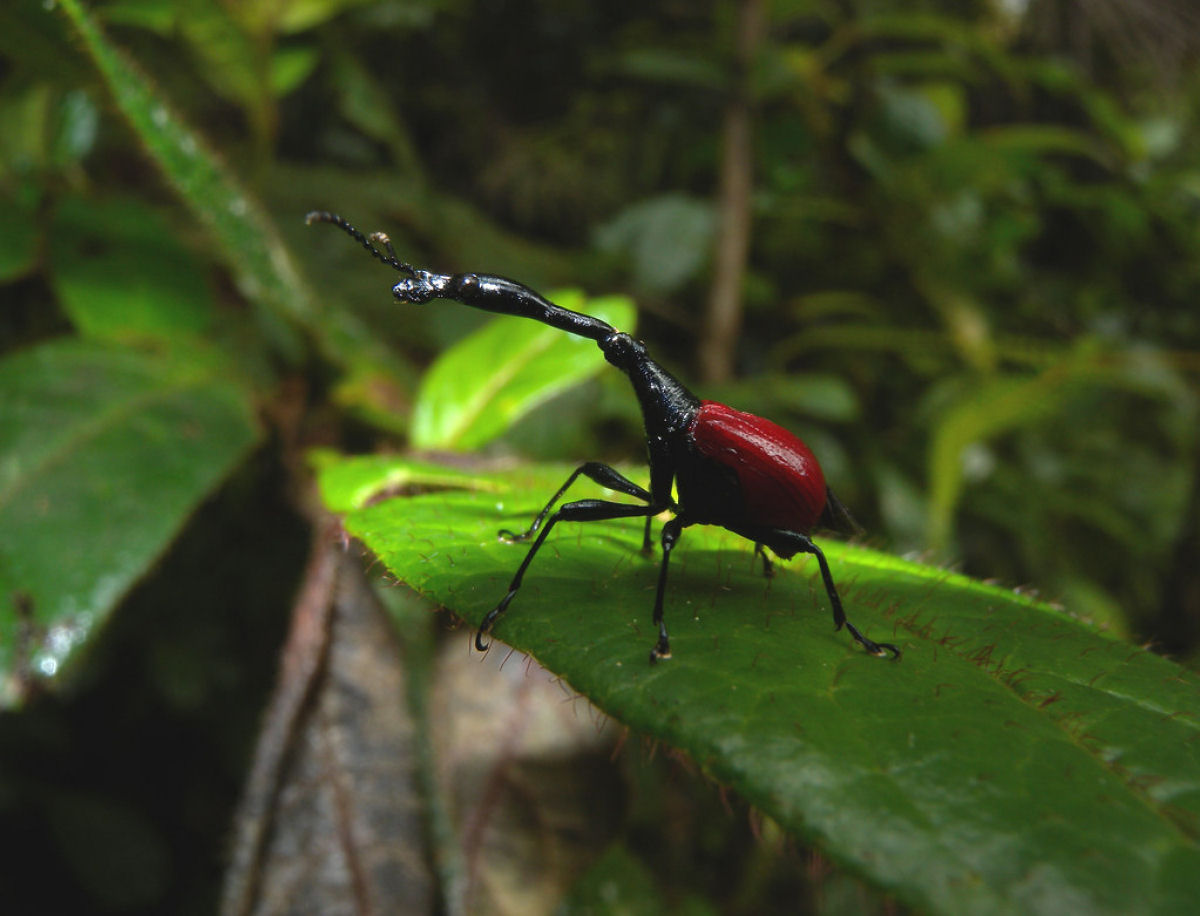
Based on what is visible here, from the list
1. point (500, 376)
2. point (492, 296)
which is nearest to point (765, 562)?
point (492, 296)

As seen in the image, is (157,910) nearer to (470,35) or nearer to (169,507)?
(169,507)

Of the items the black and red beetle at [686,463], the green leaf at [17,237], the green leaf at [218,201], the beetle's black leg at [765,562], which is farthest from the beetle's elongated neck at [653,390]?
the green leaf at [17,237]

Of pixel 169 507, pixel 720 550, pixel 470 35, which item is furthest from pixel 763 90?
pixel 169 507

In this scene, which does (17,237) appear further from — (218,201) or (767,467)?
(767,467)

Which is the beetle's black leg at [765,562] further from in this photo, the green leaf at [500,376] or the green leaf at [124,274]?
the green leaf at [124,274]

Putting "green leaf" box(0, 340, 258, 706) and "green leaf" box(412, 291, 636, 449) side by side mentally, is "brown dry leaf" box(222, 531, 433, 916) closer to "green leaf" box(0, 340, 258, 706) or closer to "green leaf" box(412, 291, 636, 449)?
"green leaf" box(0, 340, 258, 706)

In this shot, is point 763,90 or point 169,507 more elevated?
point 763,90
